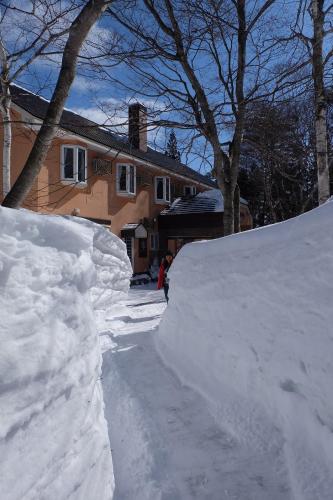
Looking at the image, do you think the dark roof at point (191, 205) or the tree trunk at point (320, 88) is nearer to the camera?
the tree trunk at point (320, 88)

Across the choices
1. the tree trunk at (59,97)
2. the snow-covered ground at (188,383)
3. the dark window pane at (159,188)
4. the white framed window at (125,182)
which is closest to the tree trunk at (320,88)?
the snow-covered ground at (188,383)

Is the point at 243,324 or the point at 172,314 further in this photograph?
the point at 172,314

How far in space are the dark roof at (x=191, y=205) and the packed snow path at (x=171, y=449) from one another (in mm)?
13685

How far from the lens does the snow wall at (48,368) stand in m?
1.51

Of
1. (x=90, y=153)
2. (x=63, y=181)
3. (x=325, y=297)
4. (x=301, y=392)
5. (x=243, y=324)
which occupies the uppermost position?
(x=90, y=153)

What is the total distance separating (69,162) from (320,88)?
376 inches

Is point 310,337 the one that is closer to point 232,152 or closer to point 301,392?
point 301,392

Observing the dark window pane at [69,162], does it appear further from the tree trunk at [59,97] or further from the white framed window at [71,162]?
the tree trunk at [59,97]

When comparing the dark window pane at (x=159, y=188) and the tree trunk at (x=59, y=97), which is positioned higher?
the dark window pane at (x=159, y=188)

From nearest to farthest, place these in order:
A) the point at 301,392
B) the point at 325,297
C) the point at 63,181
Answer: the point at 325,297
the point at 301,392
the point at 63,181

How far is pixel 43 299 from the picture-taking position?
→ 1906 millimetres

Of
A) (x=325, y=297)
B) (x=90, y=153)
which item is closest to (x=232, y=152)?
(x=325, y=297)

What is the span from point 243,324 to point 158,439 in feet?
4.24

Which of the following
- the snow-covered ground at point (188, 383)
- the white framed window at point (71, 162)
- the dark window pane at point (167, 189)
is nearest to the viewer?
the snow-covered ground at point (188, 383)
